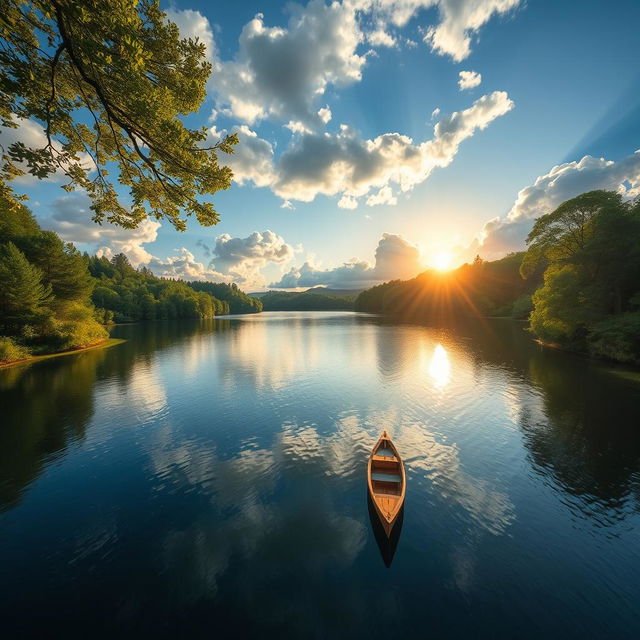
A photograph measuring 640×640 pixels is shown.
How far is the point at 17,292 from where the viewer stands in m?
41.4

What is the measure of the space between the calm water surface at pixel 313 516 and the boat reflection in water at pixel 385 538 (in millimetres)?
143

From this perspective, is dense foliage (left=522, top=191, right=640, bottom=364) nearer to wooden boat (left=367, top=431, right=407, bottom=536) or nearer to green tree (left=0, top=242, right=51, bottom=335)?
wooden boat (left=367, top=431, right=407, bottom=536)

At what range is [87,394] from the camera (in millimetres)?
30219

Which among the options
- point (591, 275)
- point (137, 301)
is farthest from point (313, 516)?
point (137, 301)

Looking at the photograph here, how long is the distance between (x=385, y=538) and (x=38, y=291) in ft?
198

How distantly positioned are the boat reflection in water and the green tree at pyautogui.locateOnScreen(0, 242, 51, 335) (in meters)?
56.5

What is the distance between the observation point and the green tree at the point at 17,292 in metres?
40.8

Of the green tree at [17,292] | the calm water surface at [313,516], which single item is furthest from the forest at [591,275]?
the green tree at [17,292]

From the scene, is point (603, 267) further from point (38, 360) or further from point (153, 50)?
point (38, 360)

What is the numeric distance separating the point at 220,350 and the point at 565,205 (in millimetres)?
69536

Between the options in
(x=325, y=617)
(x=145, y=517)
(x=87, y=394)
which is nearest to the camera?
(x=325, y=617)

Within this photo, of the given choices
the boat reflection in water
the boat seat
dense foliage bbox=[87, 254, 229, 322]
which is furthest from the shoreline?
the boat reflection in water

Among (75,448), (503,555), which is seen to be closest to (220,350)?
(75,448)

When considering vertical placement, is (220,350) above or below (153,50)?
below
